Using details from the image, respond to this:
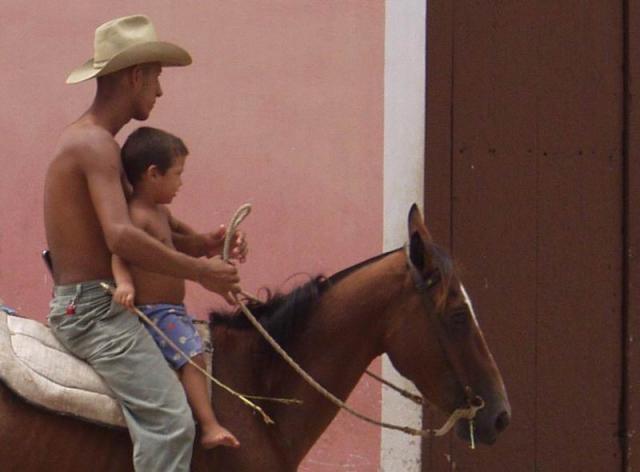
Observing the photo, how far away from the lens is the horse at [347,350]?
4262 mm

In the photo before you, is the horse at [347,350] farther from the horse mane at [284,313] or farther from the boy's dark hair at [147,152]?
the boy's dark hair at [147,152]

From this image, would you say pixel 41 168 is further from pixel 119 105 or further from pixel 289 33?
pixel 119 105

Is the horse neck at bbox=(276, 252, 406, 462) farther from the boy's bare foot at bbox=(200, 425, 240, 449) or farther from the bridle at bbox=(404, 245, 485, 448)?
the boy's bare foot at bbox=(200, 425, 240, 449)

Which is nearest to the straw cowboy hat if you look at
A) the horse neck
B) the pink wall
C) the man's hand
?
the man's hand

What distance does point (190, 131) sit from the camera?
22.3 feet

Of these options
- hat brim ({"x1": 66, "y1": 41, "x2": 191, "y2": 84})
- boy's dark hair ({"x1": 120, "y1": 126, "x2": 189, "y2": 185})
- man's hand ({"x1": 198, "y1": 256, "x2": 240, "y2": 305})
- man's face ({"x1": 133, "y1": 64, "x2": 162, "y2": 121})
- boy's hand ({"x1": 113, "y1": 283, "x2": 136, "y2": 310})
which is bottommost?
boy's hand ({"x1": 113, "y1": 283, "x2": 136, "y2": 310})

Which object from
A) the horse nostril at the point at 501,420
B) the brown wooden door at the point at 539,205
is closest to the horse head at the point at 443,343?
the horse nostril at the point at 501,420

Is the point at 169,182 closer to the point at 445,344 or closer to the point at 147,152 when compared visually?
the point at 147,152

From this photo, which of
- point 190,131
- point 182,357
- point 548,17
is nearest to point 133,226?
point 182,357

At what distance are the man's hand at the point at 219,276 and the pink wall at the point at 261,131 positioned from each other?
2.56 m

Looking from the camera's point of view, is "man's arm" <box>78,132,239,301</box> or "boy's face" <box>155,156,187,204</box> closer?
"man's arm" <box>78,132,239,301</box>

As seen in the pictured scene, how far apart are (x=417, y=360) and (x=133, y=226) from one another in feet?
3.25

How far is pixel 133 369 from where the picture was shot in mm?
4082

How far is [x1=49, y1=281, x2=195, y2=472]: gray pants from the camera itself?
404 cm
